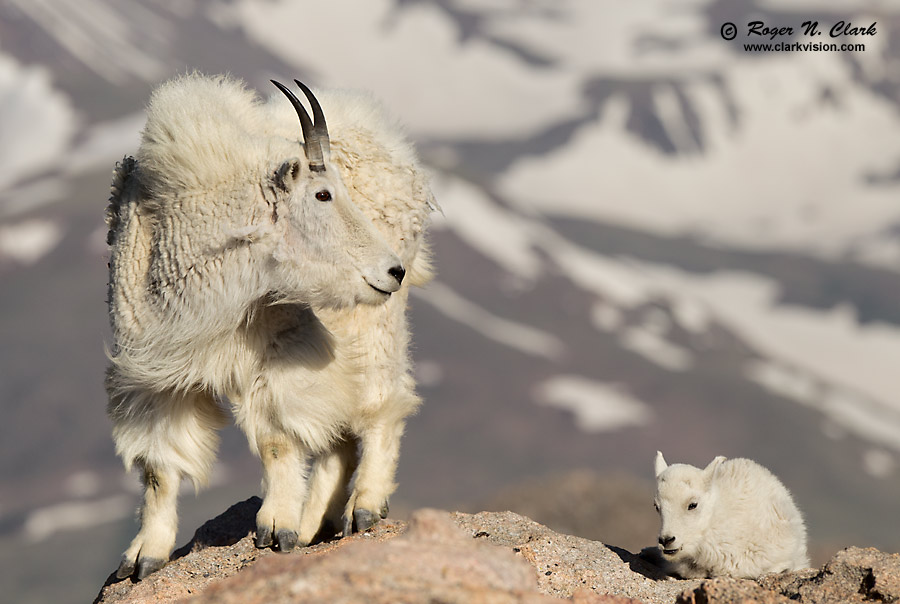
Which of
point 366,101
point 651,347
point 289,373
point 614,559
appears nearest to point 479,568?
point 614,559

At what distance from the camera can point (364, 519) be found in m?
6.88

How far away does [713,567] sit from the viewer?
6.42m

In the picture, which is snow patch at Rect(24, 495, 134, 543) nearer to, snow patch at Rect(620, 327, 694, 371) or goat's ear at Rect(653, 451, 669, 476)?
snow patch at Rect(620, 327, 694, 371)

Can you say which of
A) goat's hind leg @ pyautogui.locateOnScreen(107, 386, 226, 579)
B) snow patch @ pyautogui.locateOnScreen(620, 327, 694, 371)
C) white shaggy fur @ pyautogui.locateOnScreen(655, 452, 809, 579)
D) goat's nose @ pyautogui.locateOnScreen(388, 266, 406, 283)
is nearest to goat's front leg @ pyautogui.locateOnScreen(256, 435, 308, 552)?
goat's hind leg @ pyautogui.locateOnScreen(107, 386, 226, 579)

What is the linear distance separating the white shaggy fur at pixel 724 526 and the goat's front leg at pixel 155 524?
3.32 meters

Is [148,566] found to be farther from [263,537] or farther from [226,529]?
[226,529]

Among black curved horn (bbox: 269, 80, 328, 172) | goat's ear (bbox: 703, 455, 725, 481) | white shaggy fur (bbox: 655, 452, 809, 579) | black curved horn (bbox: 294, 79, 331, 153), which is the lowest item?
white shaggy fur (bbox: 655, 452, 809, 579)

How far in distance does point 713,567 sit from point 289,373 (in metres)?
3.08

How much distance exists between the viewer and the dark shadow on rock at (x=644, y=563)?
6.33 metres

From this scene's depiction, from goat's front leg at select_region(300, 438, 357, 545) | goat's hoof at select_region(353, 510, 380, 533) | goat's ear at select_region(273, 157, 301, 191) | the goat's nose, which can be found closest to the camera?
goat's ear at select_region(273, 157, 301, 191)

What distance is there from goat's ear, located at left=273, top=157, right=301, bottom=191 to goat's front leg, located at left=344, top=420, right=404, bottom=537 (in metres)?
2.00

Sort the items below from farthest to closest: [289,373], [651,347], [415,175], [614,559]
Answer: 1. [651,347]
2. [415,175]
3. [289,373]
4. [614,559]

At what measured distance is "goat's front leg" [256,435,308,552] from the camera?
6.62 metres

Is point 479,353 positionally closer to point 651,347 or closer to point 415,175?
point 651,347
